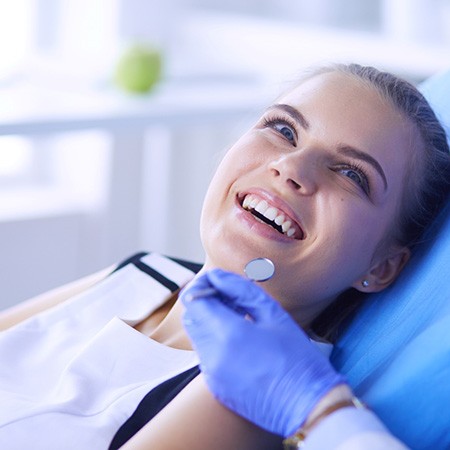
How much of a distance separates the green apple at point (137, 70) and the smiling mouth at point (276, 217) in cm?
134

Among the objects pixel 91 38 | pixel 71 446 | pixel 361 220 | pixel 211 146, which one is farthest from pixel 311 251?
pixel 91 38

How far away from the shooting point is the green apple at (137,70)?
104 inches

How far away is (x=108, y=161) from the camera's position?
9.26 ft

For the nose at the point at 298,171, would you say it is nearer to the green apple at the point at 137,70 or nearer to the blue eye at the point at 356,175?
the blue eye at the point at 356,175

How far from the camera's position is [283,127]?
1.46 meters

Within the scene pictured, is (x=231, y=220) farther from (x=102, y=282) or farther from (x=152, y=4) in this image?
(x=152, y=4)

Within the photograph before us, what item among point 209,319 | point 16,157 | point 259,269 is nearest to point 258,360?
point 209,319

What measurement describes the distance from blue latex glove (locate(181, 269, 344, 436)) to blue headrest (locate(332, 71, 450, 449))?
123mm

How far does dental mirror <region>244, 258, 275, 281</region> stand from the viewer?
1.29 meters

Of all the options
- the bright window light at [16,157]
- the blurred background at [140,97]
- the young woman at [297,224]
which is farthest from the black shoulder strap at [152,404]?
the bright window light at [16,157]

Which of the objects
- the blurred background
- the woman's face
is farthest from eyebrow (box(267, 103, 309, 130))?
the blurred background

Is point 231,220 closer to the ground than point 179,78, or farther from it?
farther from it

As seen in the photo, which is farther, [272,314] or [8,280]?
[8,280]

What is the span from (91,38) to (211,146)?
1.77 feet
